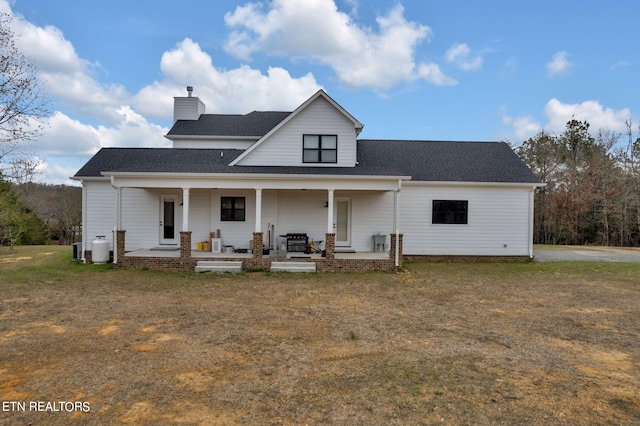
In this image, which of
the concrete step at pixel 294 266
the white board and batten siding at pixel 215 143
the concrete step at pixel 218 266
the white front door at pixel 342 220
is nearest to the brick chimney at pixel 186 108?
the white board and batten siding at pixel 215 143

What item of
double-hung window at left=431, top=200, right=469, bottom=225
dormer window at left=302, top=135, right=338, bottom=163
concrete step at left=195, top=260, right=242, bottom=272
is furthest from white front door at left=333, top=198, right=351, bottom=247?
concrete step at left=195, top=260, right=242, bottom=272

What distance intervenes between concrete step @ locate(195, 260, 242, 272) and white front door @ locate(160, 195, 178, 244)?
3.43 meters

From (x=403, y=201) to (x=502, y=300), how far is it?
7.35 metres

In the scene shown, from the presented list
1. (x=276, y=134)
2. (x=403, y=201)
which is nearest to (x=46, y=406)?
(x=276, y=134)

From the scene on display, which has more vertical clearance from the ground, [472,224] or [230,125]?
[230,125]

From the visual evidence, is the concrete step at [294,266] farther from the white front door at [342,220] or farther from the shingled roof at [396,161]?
the shingled roof at [396,161]

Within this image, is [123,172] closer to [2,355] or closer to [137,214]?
[137,214]

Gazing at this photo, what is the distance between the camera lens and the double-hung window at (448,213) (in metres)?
16.1

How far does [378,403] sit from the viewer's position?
13.2 ft

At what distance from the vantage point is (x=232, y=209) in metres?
15.7

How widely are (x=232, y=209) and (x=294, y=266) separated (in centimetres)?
434

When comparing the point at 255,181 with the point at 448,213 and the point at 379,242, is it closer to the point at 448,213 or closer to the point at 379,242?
the point at 379,242

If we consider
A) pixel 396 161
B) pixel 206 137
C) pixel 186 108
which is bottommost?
pixel 396 161

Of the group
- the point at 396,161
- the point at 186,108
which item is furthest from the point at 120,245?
the point at 396,161
